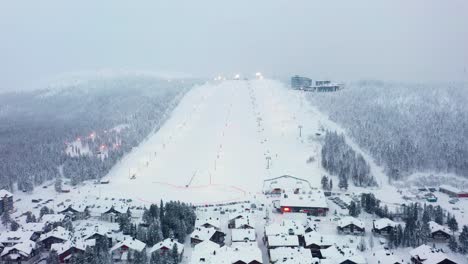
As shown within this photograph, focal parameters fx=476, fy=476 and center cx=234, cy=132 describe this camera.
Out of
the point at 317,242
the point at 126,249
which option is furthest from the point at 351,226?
the point at 126,249

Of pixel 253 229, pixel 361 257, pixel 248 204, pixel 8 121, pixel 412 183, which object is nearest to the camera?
pixel 361 257

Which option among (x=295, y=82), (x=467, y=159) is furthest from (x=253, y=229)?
(x=295, y=82)

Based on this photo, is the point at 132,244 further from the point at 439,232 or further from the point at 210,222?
the point at 439,232

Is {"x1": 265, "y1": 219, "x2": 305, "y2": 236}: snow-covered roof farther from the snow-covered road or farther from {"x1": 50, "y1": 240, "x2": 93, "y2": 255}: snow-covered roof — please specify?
{"x1": 50, "y1": 240, "x2": 93, "y2": 255}: snow-covered roof

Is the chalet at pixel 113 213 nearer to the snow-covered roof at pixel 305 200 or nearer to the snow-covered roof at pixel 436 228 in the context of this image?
the snow-covered roof at pixel 305 200

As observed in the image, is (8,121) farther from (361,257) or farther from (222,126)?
(361,257)

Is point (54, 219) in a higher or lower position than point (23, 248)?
higher
